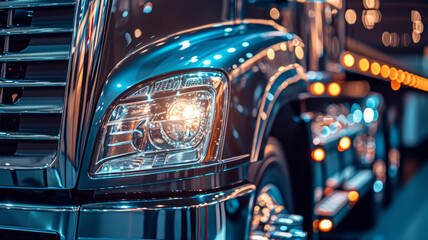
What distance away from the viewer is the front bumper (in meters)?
1.74

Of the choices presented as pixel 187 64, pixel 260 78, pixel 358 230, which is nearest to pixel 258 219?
pixel 260 78

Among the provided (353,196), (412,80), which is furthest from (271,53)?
(412,80)

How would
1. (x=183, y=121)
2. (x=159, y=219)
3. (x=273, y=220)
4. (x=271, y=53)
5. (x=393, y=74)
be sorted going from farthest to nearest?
(x=393, y=74) < (x=273, y=220) < (x=271, y=53) < (x=183, y=121) < (x=159, y=219)

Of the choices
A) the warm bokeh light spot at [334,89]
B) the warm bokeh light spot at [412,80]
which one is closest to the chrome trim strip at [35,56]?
the warm bokeh light spot at [334,89]

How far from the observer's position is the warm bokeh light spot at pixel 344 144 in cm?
413

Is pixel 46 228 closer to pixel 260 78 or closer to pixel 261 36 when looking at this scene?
pixel 260 78

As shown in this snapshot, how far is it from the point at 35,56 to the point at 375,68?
3.38 m

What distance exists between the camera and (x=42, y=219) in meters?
1.81

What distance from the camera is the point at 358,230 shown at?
4.45 m

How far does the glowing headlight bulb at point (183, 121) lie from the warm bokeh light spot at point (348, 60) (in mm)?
2278

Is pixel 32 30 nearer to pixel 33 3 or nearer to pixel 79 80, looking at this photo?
pixel 33 3

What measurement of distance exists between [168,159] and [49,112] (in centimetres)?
46

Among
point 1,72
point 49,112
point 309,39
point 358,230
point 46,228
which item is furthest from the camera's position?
point 358,230

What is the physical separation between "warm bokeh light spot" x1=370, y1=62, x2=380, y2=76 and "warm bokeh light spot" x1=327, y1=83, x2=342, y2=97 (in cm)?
109
